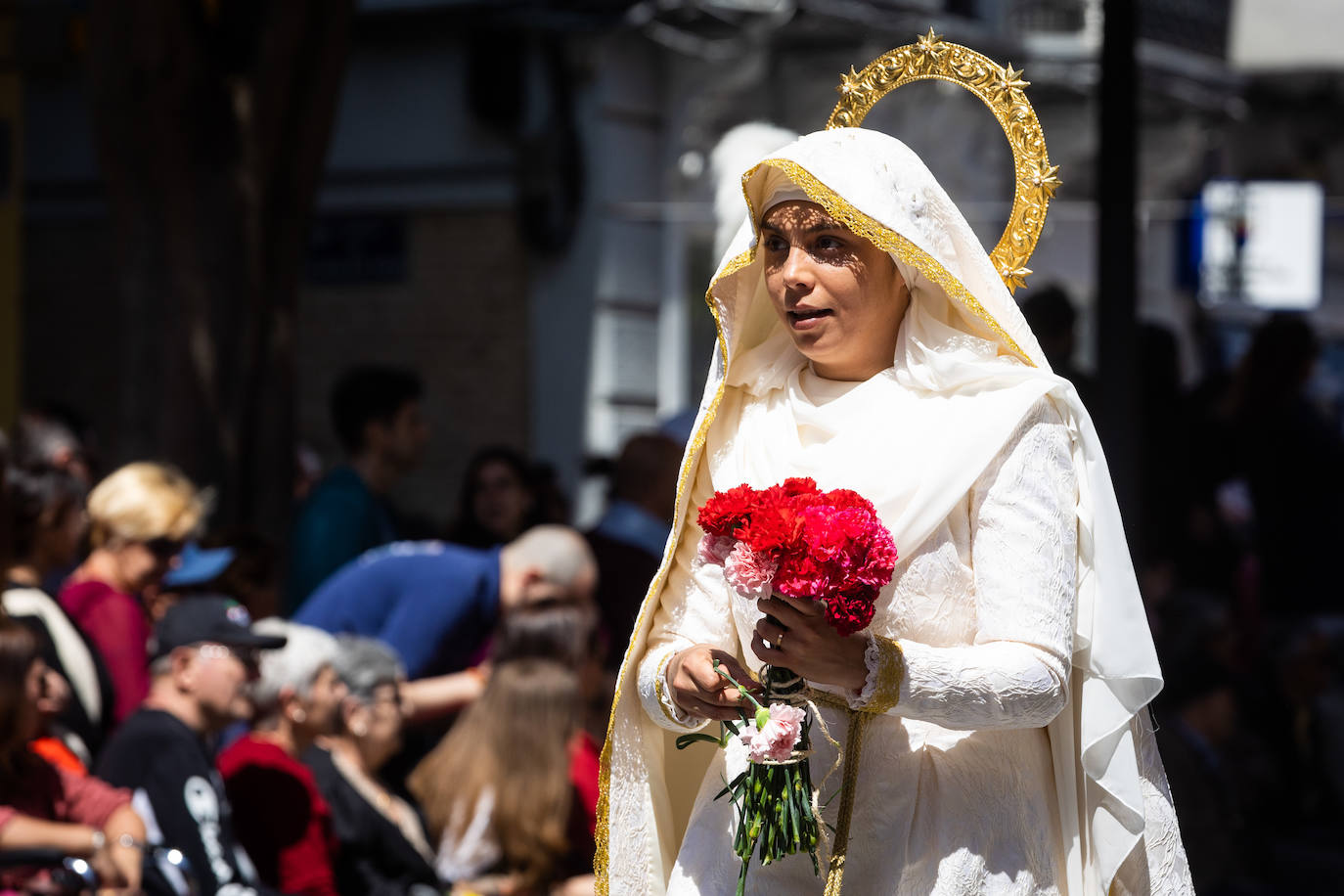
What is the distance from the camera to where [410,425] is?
22.3 ft

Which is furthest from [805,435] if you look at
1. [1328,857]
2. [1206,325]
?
[1206,325]

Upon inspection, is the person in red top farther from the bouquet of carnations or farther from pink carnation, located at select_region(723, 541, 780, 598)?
pink carnation, located at select_region(723, 541, 780, 598)

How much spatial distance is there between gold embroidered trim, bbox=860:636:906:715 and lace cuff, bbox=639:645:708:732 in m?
0.37

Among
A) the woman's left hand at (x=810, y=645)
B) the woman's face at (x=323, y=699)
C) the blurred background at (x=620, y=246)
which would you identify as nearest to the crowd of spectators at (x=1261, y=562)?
the blurred background at (x=620, y=246)

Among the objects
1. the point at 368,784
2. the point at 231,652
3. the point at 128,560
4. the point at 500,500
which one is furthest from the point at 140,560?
the point at 500,500

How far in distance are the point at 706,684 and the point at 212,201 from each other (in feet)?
13.7

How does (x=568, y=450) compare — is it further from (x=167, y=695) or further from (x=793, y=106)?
(x=167, y=695)

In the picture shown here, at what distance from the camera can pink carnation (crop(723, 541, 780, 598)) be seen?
2631 mm

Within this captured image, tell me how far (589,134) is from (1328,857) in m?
5.55

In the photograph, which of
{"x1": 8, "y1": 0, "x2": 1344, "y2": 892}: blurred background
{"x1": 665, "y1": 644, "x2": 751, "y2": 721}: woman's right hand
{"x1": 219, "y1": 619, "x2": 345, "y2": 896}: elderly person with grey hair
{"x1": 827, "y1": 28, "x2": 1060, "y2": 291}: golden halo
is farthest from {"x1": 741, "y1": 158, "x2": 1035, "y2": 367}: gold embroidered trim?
{"x1": 219, "y1": 619, "x2": 345, "y2": 896}: elderly person with grey hair

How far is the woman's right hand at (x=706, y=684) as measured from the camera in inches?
111

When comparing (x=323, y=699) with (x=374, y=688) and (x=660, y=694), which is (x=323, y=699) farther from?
(x=660, y=694)

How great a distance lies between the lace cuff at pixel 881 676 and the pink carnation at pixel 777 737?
10 cm

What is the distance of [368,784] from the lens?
212 inches
